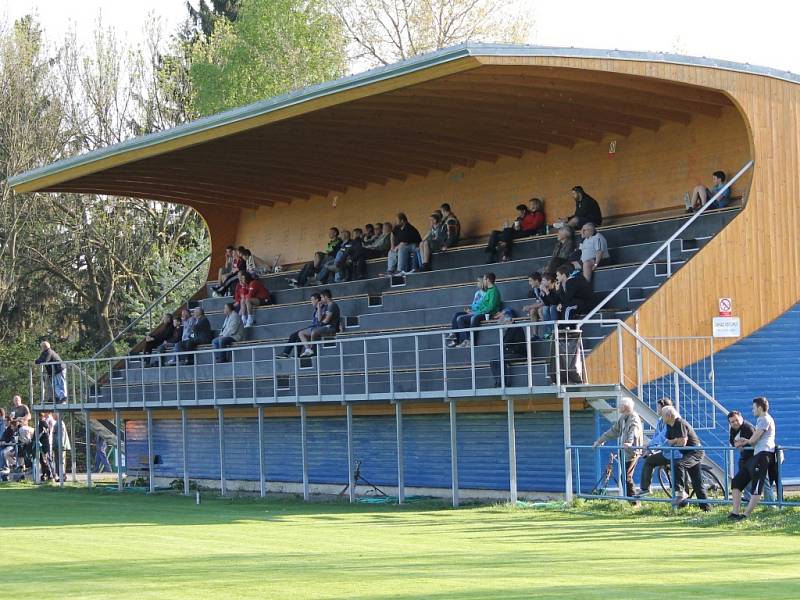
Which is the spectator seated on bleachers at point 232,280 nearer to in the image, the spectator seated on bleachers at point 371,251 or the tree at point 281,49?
the spectator seated on bleachers at point 371,251

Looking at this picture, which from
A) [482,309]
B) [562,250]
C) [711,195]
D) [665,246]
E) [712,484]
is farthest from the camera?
[562,250]

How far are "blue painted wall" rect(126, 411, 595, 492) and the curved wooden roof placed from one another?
4.84m

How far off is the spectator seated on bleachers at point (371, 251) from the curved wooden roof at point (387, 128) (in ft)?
4.62

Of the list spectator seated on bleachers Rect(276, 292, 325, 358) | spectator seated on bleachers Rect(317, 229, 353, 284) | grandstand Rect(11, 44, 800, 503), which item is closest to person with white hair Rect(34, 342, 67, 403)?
grandstand Rect(11, 44, 800, 503)

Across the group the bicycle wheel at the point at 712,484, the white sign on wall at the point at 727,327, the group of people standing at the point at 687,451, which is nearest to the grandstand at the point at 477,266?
the white sign on wall at the point at 727,327

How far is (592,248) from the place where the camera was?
73.4 ft

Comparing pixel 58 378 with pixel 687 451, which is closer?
pixel 687 451

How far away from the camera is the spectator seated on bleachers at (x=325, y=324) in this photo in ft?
82.4

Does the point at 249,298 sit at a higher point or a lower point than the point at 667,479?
higher

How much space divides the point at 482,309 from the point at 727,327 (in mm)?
3621

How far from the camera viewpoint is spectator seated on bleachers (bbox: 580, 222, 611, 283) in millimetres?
22156

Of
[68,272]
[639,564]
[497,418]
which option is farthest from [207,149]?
[68,272]

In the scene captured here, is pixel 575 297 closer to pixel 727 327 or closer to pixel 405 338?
pixel 727 327

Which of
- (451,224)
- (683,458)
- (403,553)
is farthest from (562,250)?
(403,553)
